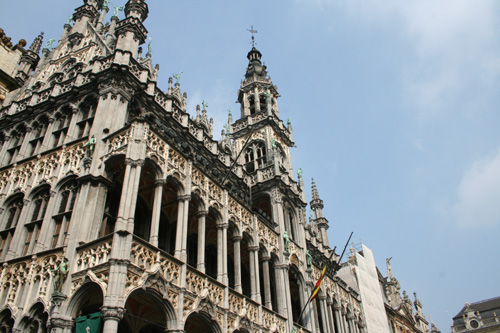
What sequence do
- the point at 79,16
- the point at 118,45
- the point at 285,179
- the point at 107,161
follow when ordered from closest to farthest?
the point at 107,161 < the point at 118,45 < the point at 79,16 < the point at 285,179

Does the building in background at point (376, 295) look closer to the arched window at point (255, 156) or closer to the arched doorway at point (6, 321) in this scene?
the arched window at point (255, 156)

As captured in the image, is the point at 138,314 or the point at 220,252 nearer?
the point at 138,314

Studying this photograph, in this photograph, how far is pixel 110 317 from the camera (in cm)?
1348

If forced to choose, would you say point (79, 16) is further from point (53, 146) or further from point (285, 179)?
point (285, 179)

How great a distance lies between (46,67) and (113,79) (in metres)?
9.29

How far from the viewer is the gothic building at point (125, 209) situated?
1544 centimetres

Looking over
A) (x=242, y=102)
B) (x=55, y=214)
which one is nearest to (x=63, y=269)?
(x=55, y=214)

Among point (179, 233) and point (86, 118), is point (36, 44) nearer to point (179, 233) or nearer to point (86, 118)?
point (86, 118)

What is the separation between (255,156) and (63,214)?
18.7 m

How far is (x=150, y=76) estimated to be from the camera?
24.4m

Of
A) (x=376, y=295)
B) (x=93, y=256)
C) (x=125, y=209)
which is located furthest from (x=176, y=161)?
(x=376, y=295)

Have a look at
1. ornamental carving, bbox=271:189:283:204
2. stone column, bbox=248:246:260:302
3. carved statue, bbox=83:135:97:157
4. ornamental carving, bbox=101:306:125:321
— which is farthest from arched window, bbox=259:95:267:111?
ornamental carving, bbox=101:306:125:321

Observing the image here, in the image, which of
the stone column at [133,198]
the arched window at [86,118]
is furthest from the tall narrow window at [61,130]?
the stone column at [133,198]

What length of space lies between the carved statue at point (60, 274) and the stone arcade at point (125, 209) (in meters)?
0.07
